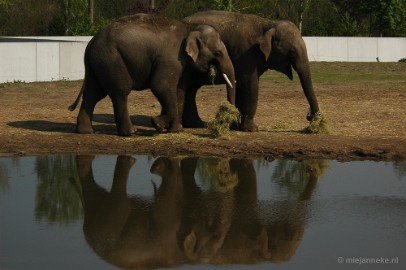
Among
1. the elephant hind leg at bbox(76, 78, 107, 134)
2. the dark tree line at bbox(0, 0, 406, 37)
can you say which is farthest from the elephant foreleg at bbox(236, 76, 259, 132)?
the dark tree line at bbox(0, 0, 406, 37)

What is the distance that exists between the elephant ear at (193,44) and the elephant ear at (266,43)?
1401mm

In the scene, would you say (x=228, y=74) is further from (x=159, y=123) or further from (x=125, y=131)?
(x=125, y=131)

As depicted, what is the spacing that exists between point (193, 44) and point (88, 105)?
2.37 m

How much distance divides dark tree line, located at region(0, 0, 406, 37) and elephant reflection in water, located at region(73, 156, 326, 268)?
41423mm

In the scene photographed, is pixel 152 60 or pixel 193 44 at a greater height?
pixel 193 44

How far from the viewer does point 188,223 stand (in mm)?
10758

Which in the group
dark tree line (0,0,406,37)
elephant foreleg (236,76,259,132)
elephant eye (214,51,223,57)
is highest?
dark tree line (0,0,406,37)

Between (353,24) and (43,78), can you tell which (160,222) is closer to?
(43,78)

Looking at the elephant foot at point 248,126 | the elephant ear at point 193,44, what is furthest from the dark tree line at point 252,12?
the elephant ear at point 193,44

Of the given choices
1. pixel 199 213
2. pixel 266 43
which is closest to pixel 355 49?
pixel 266 43

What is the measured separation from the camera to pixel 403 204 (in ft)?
39.1

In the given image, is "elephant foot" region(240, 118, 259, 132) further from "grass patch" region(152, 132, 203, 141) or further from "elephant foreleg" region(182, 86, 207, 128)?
"grass patch" region(152, 132, 203, 141)

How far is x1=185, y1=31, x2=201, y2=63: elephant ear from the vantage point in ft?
55.8

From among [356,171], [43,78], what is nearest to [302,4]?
[43,78]
